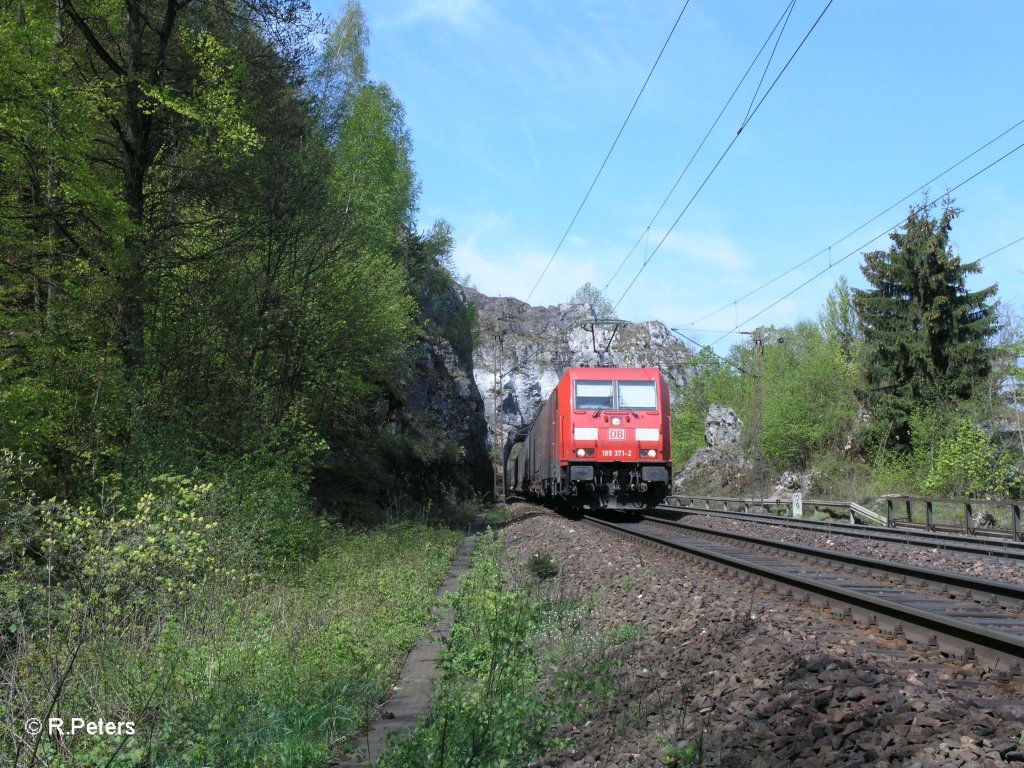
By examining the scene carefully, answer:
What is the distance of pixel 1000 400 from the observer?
29328 millimetres

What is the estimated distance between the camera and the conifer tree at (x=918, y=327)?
103ft

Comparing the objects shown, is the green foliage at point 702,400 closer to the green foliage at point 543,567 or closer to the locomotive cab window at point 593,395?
the locomotive cab window at point 593,395

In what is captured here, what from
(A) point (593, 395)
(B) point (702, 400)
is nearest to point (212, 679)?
(A) point (593, 395)

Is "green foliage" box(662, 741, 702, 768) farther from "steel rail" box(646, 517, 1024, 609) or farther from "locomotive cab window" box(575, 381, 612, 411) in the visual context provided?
"locomotive cab window" box(575, 381, 612, 411)

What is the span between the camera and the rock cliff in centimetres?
11694

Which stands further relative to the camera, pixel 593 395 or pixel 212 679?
pixel 593 395

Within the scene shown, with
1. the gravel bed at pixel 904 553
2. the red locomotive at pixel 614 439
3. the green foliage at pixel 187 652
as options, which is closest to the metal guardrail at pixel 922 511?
the gravel bed at pixel 904 553

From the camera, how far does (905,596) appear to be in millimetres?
8086

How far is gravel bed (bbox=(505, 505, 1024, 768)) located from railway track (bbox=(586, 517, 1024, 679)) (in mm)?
254

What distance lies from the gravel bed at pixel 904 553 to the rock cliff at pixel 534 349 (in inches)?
3690

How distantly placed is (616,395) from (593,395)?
22.8 inches

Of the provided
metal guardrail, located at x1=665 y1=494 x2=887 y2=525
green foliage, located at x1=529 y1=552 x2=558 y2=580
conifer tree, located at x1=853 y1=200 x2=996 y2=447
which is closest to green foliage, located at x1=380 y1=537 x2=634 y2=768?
green foliage, located at x1=529 y1=552 x2=558 y2=580

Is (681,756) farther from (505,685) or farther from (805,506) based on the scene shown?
(805,506)

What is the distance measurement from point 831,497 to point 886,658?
31.6 metres
